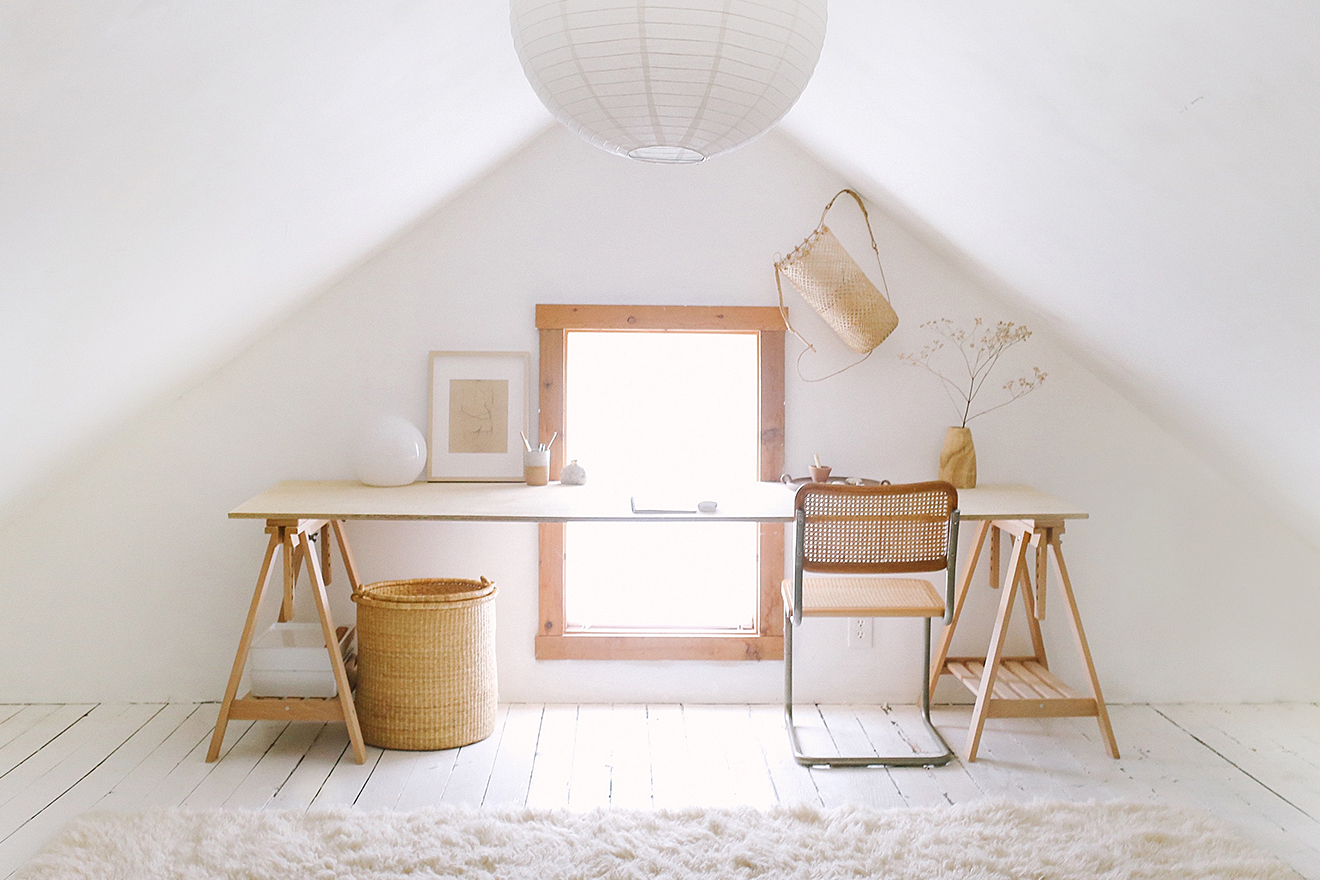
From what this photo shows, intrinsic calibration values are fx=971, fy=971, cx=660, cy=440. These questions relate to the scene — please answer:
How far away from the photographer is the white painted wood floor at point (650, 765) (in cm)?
279

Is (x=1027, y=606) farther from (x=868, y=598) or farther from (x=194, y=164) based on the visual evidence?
(x=194, y=164)

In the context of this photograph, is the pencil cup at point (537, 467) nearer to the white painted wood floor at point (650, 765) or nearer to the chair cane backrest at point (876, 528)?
the white painted wood floor at point (650, 765)

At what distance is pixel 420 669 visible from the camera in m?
3.13

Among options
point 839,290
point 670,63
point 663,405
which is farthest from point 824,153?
point 670,63

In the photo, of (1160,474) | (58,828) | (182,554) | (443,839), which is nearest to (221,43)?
(443,839)

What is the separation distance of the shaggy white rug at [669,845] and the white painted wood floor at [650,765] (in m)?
0.13

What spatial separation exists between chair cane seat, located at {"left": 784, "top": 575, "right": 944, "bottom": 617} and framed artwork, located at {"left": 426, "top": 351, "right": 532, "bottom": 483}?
1157mm

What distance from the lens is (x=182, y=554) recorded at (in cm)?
355

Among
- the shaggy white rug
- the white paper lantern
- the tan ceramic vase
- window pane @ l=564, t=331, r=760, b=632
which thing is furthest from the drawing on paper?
the white paper lantern

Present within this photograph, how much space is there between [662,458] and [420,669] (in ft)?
3.95

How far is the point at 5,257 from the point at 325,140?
0.74 meters

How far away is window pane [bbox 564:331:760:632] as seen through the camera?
3.72 m

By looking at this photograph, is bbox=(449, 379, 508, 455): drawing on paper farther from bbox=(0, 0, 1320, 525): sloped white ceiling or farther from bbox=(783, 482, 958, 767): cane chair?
bbox=(783, 482, 958, 767): cane chair

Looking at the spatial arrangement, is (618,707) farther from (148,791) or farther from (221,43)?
(221,43)
